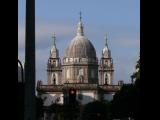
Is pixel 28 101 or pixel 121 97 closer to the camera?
pixel 28 101

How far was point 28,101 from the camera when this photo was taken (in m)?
16.1
